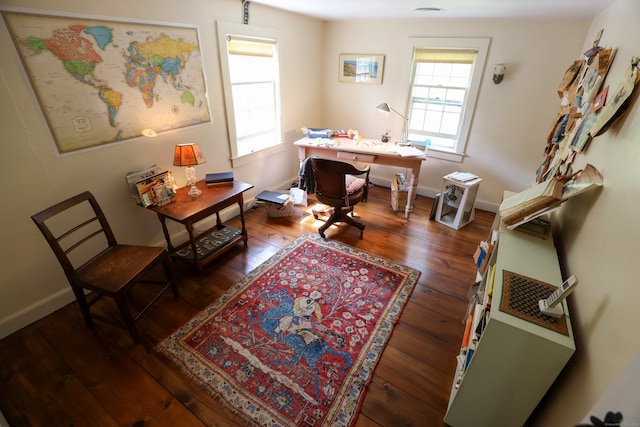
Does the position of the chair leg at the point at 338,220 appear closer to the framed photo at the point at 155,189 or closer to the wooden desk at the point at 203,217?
the wooden desk at the point at 203,217

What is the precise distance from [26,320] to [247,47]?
295 cm

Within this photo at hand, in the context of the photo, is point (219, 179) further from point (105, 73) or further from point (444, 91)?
point (444, 91)

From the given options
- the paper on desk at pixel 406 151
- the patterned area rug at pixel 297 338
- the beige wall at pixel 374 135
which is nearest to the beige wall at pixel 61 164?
the beige wall at pixel 374 135

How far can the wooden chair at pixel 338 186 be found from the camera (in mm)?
2721

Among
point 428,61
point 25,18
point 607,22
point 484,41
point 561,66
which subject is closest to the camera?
point 25,18

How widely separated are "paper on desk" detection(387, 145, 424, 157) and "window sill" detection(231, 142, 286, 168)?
1401 mm

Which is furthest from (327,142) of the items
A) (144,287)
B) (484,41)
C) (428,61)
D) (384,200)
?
(144,287)

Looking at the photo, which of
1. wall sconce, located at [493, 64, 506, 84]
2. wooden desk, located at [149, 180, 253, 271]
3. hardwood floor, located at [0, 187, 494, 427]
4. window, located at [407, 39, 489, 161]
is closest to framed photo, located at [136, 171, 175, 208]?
wooden desk, located at [149, 180, 253, 271]

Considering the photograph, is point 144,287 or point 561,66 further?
point 561,66

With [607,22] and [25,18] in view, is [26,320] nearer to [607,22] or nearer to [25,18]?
[25,18]

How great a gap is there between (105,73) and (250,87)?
1484mm

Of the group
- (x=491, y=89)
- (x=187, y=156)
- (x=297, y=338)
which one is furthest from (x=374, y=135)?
(x=297, y=338)

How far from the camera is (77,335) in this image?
1.95 m

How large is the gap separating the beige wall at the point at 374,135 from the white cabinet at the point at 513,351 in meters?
0.08
